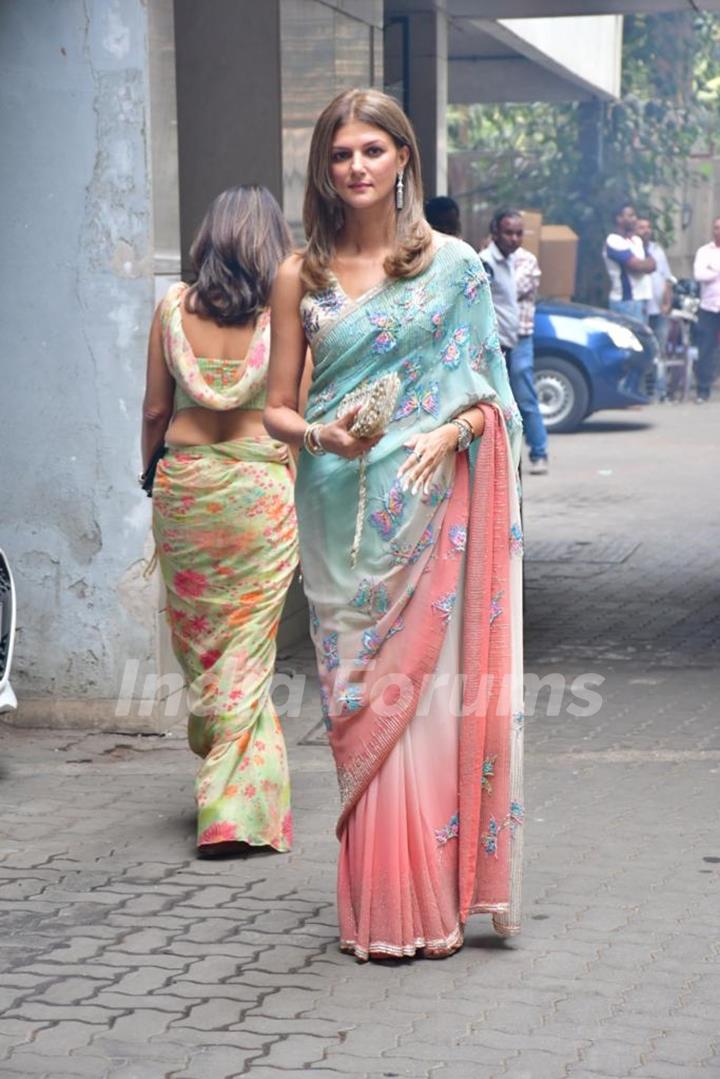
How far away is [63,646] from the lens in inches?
293

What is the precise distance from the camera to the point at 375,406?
454 cm

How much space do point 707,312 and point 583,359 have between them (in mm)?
4055

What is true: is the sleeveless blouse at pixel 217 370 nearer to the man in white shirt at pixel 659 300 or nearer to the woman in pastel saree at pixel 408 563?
the woman in pastel saree at pixel 408 563

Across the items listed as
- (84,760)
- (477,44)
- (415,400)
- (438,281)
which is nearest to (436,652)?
(415,400)

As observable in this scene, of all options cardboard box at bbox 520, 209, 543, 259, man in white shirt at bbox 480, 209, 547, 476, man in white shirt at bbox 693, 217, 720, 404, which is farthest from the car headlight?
Answer: man in white shirt at bbox 480, 209, 547, 476

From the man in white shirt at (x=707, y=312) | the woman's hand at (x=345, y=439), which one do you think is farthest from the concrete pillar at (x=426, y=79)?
the woman's hand at (x=345, y=439)

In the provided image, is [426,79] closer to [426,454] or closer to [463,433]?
[463,433]

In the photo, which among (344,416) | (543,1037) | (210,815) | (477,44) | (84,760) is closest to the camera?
(543,1037)

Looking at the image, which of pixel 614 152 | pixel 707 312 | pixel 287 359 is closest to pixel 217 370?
pixel 287 359

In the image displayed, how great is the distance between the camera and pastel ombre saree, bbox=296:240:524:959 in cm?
473

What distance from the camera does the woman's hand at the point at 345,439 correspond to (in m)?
4.55

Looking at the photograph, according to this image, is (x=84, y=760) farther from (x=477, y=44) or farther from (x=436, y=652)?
(x=477, y=44)

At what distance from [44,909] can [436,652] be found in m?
1.39

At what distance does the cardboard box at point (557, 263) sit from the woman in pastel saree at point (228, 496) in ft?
55.3
